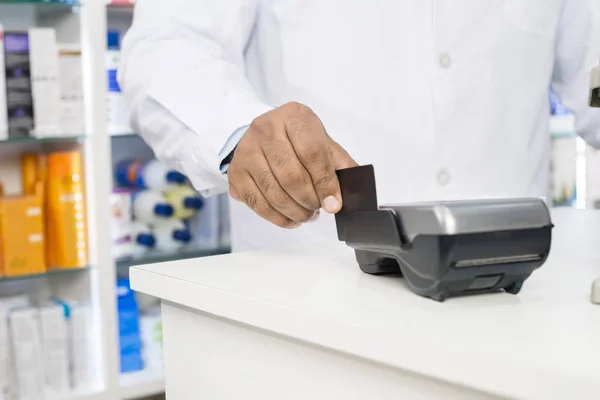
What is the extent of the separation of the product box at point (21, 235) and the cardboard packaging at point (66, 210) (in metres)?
0.04

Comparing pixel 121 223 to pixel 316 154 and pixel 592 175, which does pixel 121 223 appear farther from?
pixel 592 175

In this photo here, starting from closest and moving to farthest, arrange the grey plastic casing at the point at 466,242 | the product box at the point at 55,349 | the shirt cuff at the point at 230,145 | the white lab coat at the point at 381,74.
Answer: the grey plastic casing at the point at 466,242 → the shirt cuff at the point at 230,145 → the white lab coat at the point at 381,74 → the product box at the point at 55,349

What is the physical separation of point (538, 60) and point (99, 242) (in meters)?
1.23

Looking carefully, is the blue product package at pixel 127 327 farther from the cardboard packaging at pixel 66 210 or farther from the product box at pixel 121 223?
the cardboard packaging at pixel 66 210

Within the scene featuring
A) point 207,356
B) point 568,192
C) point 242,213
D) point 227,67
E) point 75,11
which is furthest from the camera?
point 568,192

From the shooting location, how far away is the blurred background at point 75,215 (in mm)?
1883

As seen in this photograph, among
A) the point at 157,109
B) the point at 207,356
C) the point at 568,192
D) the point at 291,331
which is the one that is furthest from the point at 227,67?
the point at 568,192

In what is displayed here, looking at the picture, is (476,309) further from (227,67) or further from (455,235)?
(227,67)

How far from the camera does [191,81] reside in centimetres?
106

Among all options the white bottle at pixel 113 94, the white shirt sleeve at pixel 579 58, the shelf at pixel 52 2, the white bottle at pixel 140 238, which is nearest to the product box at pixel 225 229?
the white bottle at pixel 140 238

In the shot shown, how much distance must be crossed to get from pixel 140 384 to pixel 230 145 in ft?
4.43

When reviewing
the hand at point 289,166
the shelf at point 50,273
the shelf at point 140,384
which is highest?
the hand at point 289,166

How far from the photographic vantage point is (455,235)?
0.51 meters

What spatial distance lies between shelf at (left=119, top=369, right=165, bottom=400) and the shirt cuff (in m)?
1.31
